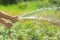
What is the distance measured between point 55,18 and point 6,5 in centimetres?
972

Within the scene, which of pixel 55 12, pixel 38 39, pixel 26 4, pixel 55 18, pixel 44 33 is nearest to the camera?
pixel 38 39

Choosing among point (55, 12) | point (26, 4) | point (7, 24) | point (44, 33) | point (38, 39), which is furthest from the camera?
point (26, 4)

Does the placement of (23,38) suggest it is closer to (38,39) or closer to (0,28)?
(38,39)

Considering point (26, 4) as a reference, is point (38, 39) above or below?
above

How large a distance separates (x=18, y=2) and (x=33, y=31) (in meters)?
12.2

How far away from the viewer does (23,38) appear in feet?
15.6

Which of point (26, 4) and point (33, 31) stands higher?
point (33, 31)

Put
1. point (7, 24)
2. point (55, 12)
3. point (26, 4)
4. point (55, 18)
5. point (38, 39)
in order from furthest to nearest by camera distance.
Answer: point (26, 4) → point (55, 12) → point (55, 18) → point (38, 39) → point (7, 24)

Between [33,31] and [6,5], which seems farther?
[6,5]

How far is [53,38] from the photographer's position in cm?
484

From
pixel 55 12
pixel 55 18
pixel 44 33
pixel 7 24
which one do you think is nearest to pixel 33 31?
pixel 44 33

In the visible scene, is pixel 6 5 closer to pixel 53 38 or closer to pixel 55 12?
pixel 55 12

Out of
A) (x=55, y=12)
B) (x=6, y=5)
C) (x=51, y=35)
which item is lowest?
(x=6, y=5)

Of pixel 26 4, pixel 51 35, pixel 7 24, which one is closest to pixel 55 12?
pixel 51 35
